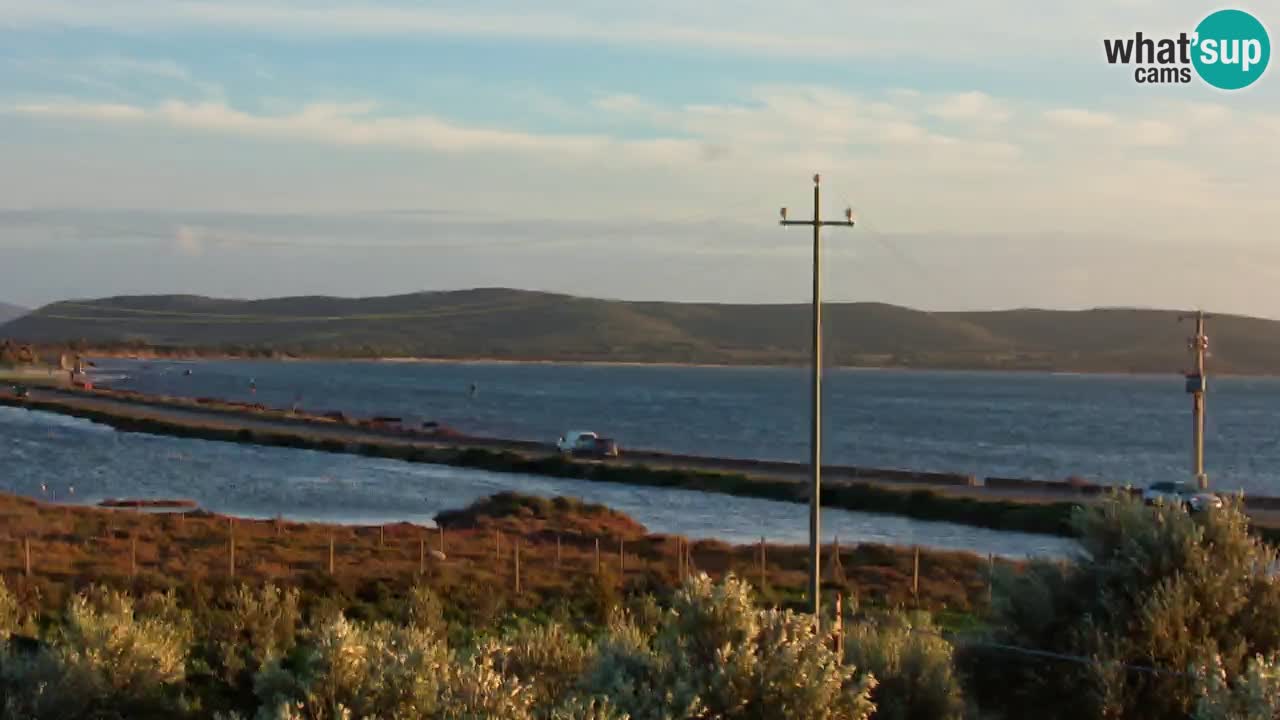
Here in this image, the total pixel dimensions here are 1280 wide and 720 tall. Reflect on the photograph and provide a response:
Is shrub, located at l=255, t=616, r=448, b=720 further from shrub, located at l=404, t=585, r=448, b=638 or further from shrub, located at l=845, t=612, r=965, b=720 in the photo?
shrub, located at l=404, t=585, r=448, b=638

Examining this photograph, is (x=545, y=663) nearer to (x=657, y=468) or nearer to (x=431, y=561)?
(x=431, y=561)

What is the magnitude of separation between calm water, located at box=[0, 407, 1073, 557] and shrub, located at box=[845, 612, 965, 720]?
2853cm

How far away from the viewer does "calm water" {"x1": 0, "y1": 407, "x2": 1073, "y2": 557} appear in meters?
53.4

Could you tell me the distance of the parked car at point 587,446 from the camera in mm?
84375

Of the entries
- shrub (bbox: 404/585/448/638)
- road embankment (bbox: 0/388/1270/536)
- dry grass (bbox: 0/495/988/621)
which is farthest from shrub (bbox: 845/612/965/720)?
road embankment (bbox: 0/388/1270/536)

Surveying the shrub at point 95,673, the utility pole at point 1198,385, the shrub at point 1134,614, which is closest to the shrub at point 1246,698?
the shrub at point 1134,614

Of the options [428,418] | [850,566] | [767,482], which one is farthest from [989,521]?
[428,418]

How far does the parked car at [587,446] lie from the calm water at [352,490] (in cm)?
801

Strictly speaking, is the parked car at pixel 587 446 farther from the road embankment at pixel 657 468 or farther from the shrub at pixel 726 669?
the shrub at pixel 726 669

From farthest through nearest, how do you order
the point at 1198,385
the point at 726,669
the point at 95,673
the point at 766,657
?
the point at 1198,385, the point at 95,673, the point at 766,657, the point at 726,669

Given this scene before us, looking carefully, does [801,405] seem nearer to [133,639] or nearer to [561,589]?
[561,589]

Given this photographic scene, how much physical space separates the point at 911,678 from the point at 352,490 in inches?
2087

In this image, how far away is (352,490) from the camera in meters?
64.9

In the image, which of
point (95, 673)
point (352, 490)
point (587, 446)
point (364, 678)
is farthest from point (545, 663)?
point (587, 446)
